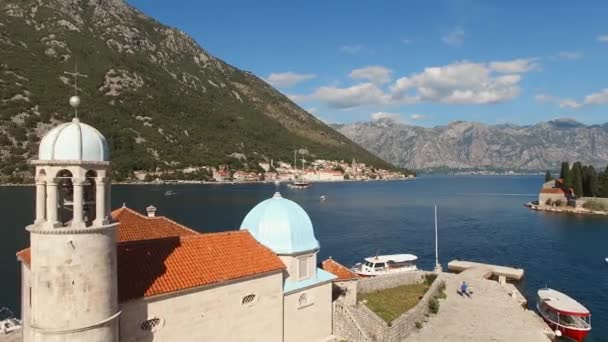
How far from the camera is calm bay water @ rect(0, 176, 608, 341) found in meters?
52.2

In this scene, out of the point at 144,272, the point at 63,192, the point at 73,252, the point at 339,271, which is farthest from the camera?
the point at 339,271

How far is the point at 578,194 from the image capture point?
116 metres

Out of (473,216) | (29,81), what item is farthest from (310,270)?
(29,81)

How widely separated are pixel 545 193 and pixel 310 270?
388 feet

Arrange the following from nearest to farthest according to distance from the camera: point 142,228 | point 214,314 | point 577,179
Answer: point 214,314
point 142,228
point 577,179

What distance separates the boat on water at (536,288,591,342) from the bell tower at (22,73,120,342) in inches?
1245

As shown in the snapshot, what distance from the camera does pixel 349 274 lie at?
30.3 meters

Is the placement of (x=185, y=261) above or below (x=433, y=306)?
above

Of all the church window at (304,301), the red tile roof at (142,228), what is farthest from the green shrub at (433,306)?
the red tile roof at (142,228)

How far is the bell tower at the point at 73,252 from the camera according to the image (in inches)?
609

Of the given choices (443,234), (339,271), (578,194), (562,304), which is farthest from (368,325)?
(578,194)

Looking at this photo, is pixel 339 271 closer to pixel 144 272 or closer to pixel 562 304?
pixel 144 272

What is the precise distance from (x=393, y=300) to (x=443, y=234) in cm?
5475

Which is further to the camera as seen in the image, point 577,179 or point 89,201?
point 577,179
